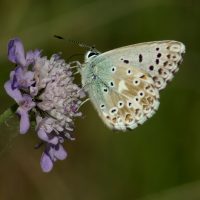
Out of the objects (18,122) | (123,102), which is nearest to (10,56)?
(18,122)

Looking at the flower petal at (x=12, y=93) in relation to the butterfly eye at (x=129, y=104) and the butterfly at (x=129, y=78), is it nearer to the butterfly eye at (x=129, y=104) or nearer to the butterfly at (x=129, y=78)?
the butterfly at (x=129, y=78)

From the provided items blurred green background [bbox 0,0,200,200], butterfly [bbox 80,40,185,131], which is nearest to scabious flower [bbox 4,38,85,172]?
butterfly [bbox 80,40,185,131]

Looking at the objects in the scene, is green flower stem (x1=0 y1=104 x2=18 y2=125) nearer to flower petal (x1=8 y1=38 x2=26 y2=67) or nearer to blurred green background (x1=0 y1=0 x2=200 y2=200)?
flower petal (x1=8 y1=38 x2=26 y2=67)

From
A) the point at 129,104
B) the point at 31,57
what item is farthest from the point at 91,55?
the point at 31,57

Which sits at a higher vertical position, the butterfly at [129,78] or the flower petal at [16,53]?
the flower petal at [16,53]

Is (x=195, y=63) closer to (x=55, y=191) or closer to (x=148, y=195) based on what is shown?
(x=148, y=195)

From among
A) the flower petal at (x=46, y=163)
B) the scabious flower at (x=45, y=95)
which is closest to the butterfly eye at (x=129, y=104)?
the scabious flower at (x=45, y=95)

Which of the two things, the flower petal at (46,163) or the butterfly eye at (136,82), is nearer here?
the flower petal at (46,163)
